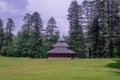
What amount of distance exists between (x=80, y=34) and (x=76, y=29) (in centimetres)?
197

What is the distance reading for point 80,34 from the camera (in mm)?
87375

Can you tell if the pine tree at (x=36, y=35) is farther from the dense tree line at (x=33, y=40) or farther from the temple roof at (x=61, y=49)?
the temple roof at (x=61, y=49)

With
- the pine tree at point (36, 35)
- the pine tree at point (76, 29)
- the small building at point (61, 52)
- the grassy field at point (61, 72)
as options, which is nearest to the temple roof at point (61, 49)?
the small building at point (61, 52)

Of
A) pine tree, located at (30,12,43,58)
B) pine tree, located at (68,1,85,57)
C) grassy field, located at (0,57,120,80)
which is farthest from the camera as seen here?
pine tree, located at (30,12,43,58)

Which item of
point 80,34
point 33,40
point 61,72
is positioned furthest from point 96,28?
point 61,72

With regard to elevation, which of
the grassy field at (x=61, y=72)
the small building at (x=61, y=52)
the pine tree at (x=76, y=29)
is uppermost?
the pine tree at (x=76, y=29)

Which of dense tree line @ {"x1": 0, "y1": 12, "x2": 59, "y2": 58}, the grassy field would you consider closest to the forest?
dense tree line @ {"x1": 0, "y1": 12, "x2": 59, "y2": 58}

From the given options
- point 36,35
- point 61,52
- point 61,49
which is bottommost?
point 61,52

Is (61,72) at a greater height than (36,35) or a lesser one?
lesser

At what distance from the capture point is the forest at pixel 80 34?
76438mm

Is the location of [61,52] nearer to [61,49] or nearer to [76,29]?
[61,49]

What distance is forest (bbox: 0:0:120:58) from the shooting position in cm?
7644

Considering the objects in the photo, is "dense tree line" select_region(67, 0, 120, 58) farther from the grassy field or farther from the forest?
the grassy field

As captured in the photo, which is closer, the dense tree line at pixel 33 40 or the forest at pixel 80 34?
the forest at pixel 80 34
